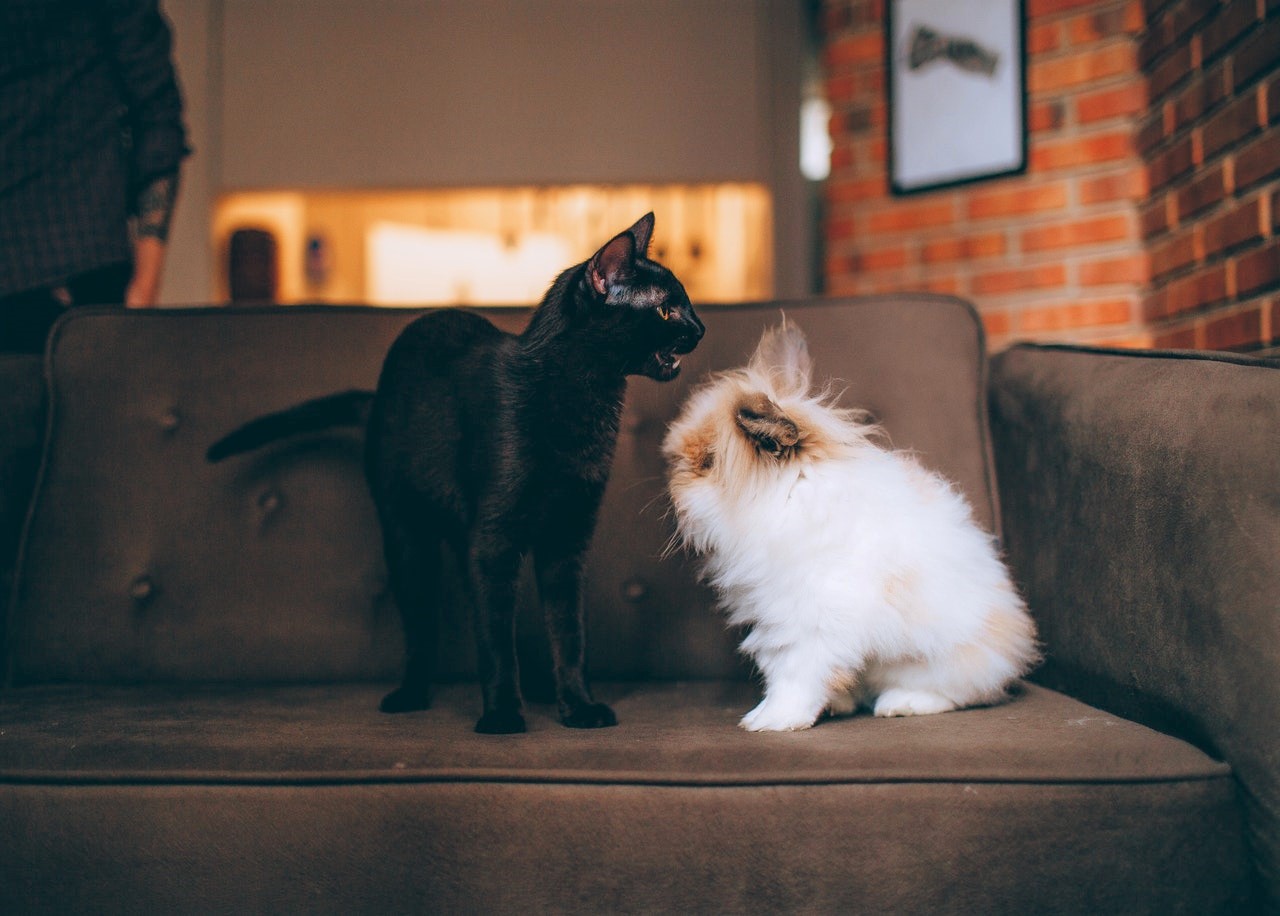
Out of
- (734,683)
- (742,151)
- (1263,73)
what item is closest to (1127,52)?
(1263,73)

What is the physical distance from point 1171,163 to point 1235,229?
44 centimetres

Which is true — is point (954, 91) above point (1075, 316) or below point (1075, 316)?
above

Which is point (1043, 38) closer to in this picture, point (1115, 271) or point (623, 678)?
point (1115, 271)

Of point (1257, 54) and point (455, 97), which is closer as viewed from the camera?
point (1257, 54)

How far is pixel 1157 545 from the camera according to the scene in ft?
3.41

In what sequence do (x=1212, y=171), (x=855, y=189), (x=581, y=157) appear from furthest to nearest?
(x=581, y=157) < (x=855, y=189) < (x=1212, y=171)

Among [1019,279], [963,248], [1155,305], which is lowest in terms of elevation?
[1155,305]

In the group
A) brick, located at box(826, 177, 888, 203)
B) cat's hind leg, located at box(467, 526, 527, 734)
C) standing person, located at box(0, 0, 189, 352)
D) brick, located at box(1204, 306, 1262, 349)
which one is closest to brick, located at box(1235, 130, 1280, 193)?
brick, located at box(1204, 306, 1262, 349)

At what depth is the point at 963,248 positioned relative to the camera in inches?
105

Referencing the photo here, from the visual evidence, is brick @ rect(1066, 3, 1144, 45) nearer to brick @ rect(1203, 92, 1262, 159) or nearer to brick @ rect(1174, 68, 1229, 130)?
brick @ rect(1174, 68, 1229, 130)

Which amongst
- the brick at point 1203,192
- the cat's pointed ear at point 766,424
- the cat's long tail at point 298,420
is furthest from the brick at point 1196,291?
the cat's long tail at point 298,420

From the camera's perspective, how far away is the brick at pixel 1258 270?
1.54 meters

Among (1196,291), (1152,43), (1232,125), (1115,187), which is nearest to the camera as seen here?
(1232,125)

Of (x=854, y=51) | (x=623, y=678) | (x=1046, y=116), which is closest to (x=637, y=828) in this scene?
(x=623, y=678)
